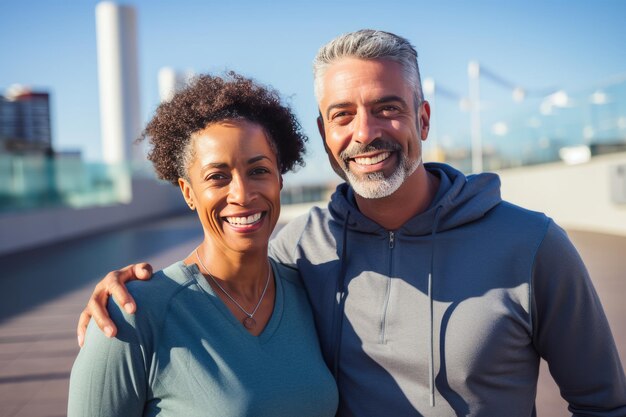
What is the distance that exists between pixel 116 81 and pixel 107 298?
147ft

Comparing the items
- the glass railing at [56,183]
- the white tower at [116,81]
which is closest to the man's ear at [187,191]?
the glass railing at [56,183]

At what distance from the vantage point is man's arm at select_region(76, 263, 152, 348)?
181 cm

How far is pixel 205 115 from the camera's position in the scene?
2139 mm

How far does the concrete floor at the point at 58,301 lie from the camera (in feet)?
15.3

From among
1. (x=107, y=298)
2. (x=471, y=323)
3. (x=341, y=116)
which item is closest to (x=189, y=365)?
(x=107, y=298)

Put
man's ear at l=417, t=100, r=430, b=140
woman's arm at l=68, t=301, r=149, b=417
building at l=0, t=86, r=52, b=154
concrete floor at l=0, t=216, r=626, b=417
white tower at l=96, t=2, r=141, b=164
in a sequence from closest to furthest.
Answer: woman's arm at l=68, t=301, r=149, b=417 → man's ear at l=417, t=100, r=430, b=140 → concrete floor at l=0, t=216, r=626, b=417 → building at l=0, t=86, r=52, b=154 → white tower at l=96, t=2, r=141, b=164

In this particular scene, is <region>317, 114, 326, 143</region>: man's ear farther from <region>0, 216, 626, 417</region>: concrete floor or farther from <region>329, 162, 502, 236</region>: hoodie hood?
<region>0, 216, 626, 417</region>: concrete floor

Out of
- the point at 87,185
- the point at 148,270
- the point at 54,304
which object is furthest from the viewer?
the point at 87,185

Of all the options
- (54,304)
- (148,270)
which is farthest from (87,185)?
(148,270)

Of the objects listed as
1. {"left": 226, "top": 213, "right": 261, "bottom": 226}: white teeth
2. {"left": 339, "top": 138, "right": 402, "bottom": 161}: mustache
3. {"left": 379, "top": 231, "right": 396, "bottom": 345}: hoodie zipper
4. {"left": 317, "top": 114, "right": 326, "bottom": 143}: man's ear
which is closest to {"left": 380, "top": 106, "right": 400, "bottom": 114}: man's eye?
{"left": 339, "top": 138, "right": 402, "bottom": 161}: mustache

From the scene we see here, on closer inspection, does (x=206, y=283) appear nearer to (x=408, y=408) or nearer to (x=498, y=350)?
(x=408, y=408)

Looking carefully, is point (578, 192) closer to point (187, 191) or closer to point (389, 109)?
point (389, 109)

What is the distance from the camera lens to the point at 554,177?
16.2 m

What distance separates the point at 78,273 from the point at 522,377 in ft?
32.0
